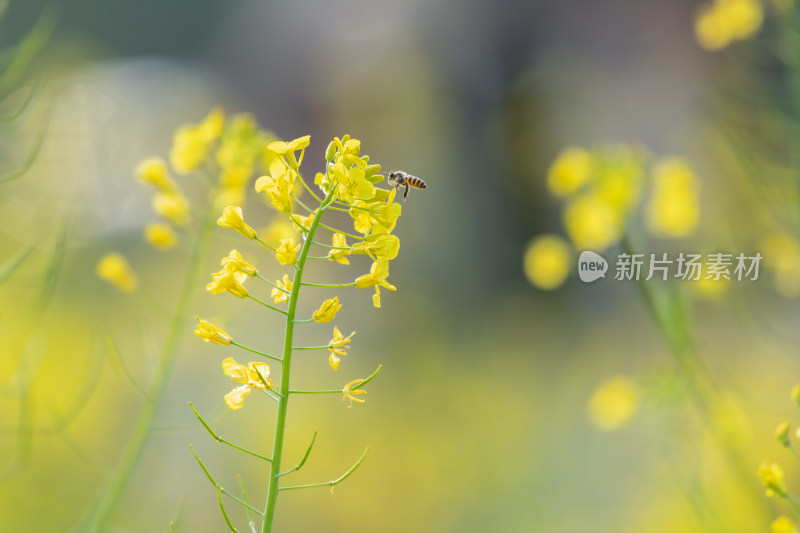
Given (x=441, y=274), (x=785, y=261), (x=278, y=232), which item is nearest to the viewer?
(x=278, y=232)

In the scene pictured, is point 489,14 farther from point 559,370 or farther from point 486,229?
point 559,370

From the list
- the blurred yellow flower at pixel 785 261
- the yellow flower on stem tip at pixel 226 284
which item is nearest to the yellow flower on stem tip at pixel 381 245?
the yellow flower on stem tip at pixel 226 284

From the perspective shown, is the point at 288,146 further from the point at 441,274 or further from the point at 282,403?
the point at 441,274

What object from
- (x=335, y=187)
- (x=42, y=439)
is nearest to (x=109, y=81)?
(x=42, y=439)

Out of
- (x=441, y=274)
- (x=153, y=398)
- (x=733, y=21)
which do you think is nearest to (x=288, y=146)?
(x=153, y=398)

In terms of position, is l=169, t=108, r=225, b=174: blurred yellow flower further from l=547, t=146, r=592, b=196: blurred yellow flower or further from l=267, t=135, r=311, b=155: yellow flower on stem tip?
l=547, t=146, r=592, b=196: blurred yellow flower

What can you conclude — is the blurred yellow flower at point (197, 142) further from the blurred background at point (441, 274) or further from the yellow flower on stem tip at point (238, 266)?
the yellow flower on stem tip at point (238, 266)

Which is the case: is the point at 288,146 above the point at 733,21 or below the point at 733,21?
below

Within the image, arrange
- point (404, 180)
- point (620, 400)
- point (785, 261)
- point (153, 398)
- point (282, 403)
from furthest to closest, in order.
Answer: point (785, 261)
point (620, 400)
point (404, 180)
point (153, 398)
point (282, 403)
